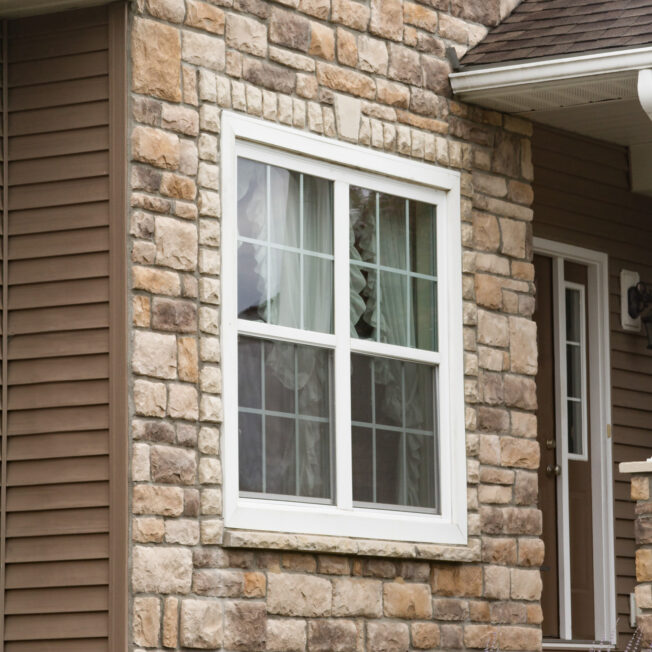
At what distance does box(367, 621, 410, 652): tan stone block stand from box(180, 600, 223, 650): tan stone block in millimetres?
1016

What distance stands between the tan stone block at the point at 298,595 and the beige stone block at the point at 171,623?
22.9 inches

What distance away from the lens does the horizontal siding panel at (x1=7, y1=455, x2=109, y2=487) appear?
6.36 m

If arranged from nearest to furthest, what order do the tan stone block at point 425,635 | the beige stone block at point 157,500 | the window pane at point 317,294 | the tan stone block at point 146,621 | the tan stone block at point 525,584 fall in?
the tan stone block at point 146,621
the beige stone block at point 157,500
the window pane at point 317,294
the tan stone block at point 425,635
the tan stone block at point 525,584

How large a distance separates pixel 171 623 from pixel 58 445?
902 millimetres

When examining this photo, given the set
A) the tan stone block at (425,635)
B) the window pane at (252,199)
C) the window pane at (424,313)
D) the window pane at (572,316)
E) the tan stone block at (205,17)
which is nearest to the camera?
the tan stone block at (205,17)

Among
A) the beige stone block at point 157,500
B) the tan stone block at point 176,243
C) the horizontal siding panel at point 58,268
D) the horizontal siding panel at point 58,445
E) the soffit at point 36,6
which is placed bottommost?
the beige stone block at point 157,500

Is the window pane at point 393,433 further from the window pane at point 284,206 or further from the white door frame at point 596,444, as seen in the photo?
the white door frame at point 596,444

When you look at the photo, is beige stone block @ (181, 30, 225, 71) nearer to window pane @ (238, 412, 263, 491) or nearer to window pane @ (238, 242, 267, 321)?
window pane @ (238, 242, 267, 321)

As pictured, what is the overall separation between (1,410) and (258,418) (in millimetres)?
1212

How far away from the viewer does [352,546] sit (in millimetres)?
7242

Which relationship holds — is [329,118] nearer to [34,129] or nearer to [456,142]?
[456,142]

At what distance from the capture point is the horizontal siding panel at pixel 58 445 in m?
6.38

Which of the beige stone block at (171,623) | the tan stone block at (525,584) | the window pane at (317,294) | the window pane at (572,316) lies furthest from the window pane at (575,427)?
the beige stone block at (171,623)

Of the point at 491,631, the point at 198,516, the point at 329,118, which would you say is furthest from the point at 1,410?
the point at 491,631
